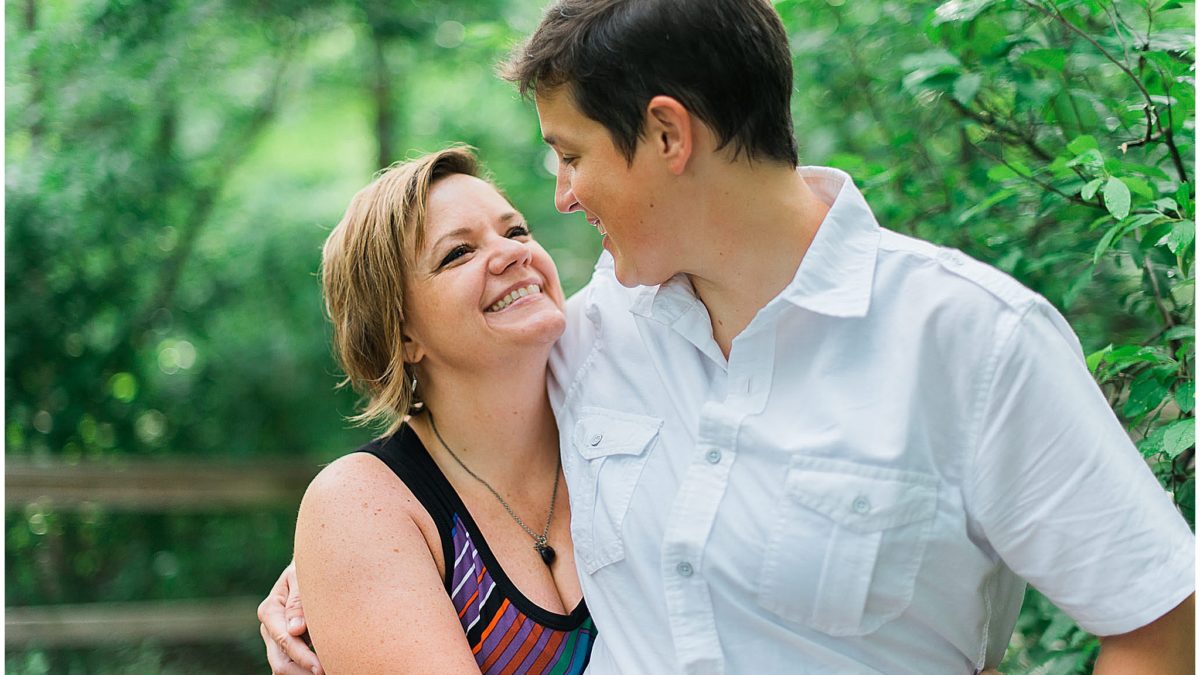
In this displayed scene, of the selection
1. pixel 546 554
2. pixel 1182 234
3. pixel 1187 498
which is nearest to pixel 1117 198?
pixel 1182 234

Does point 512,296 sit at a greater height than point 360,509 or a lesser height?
greater

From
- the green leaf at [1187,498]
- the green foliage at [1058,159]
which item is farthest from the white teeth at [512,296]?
the green leaf at [1187,498]

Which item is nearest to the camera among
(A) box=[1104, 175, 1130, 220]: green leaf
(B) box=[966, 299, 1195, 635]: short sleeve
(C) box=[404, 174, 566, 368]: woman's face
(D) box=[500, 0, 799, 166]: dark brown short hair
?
(B) box=[966, 299, 1195, 635]: short sleeve

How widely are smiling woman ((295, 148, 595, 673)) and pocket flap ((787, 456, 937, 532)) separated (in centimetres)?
53

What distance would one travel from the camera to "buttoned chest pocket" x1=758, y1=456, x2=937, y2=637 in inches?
54.9

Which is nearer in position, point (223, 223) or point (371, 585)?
point (371, 585)

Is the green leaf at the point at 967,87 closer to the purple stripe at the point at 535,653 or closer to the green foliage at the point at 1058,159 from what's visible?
the green foliage at the point at 1058,159

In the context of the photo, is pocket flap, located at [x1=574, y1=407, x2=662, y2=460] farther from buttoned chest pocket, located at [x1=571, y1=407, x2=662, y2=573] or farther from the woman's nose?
the woman's nose

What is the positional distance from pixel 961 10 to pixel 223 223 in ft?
12.4

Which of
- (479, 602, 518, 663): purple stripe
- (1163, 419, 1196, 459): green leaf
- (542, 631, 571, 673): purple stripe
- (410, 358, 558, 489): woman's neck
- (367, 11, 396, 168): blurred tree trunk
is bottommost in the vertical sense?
(367, 11, 396, 168): blurred tree trunk

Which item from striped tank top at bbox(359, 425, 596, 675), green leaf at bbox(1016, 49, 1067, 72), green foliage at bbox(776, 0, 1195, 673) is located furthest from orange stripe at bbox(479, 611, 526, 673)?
green leaf at bbox(1016, 49, 1067, 72)

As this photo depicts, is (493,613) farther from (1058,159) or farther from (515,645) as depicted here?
(1058,159)

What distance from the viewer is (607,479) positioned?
1.63 metres

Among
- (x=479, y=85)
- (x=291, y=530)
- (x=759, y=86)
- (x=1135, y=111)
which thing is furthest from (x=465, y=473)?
(x=479, y=85)
